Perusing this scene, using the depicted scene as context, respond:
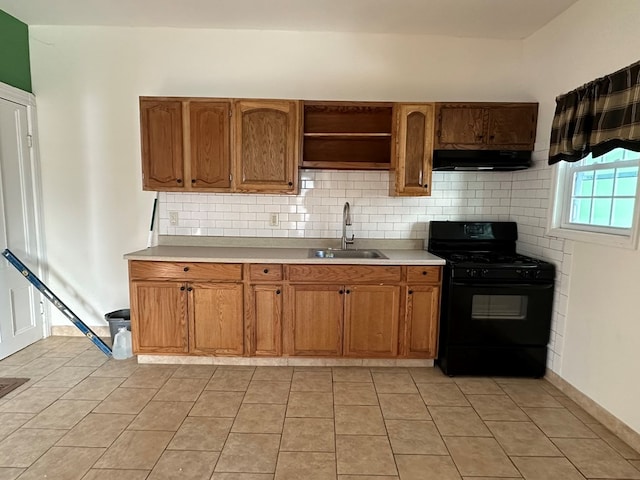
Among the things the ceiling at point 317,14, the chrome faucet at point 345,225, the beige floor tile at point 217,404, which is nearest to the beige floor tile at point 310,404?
the beige floor tile at point 217,404

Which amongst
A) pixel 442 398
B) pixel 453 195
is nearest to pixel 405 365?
pixel 442 398

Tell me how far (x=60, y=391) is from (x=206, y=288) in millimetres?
1186

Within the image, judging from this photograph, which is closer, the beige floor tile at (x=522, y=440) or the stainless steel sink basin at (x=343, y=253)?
the beige floor tile at (x=522, y=440)

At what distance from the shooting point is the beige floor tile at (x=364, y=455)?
186 cm

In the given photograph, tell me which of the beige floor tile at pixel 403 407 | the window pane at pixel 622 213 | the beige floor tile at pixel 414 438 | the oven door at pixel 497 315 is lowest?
the beige floor tile at pixel 414 438

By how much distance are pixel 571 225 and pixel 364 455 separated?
2.18 metres

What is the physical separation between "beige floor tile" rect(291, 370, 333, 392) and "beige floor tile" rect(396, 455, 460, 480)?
0.81 meters

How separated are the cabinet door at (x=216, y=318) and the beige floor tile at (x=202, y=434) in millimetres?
697

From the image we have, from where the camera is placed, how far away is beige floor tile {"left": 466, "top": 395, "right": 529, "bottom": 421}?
234cm

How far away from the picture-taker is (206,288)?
113 inches

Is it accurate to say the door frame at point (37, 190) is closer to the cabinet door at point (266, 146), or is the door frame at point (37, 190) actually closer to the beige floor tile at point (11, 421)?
the beige floor tile at point (11, 421)

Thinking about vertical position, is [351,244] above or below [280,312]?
above

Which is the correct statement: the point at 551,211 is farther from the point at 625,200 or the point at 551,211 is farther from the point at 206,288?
the point at 206,288

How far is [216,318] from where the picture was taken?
9.50 ft
